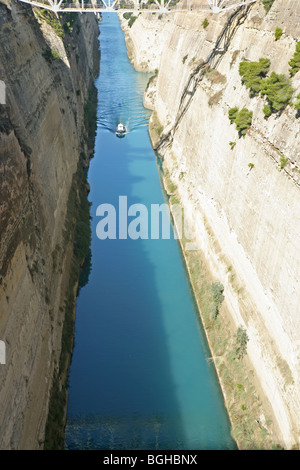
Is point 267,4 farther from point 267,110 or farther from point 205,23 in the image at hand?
point 205,23

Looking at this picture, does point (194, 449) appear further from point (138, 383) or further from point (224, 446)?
point (138, 383)

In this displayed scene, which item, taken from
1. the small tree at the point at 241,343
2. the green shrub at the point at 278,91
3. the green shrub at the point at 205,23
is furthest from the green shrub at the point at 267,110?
the green shrub at the point at 205,23

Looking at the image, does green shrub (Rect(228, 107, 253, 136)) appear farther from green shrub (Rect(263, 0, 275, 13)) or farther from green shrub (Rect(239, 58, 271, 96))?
green shrub (Rect(263, 0, 275, 13))

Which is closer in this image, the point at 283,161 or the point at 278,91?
the point at 283,161

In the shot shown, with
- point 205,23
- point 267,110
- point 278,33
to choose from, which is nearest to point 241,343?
point 267,110

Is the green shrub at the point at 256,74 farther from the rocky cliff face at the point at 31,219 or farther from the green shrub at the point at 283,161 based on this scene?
the rocky cliff face at the point at 31,219

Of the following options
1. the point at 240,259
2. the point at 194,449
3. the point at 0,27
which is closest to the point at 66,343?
the point at 194,449
